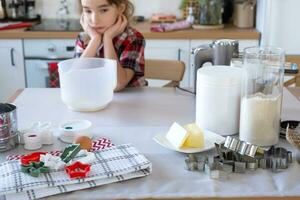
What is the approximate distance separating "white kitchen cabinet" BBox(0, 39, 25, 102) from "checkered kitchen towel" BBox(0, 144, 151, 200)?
78.5 inches

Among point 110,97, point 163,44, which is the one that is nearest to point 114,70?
point 110,97

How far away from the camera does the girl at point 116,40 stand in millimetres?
1889

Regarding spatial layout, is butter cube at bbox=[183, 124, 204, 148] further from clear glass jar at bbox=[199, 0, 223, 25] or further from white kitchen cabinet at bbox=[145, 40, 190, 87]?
clear glass jar at bbox=[199, 0, 223, 25]

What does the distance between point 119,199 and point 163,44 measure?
2.07 metres

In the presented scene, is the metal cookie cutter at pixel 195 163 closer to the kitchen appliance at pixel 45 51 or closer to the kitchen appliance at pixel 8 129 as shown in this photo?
the kitchen appliance at pixel 8 129

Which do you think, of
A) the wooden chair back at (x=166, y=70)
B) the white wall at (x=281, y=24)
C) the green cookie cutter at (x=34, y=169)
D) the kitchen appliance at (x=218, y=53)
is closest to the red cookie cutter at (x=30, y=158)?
the green cookie cutter at (x=34, y=169)

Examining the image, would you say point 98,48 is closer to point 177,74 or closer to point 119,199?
point 177,74

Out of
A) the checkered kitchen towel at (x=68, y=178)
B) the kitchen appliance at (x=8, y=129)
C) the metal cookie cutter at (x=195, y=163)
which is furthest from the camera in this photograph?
the kitchen appliance at (x=8, y=129)

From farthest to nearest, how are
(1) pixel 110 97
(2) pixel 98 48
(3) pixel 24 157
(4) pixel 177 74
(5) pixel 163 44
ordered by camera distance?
1. (5) pixel 163 44
2. (4) pixel 177 74
3. (2) pixel 98 48
4. (1) pixel 110 97
5. (3) pixel 24 157

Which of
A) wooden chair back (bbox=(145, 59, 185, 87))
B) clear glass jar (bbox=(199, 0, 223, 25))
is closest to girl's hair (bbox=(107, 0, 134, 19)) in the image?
wooden chair back (bbox=(145, 59, 185, 87))

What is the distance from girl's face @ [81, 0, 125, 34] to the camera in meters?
1.82

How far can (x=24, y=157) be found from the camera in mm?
1134

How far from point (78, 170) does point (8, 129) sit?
289 millimetres

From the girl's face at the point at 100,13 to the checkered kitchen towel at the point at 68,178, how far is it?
2.62 ft
